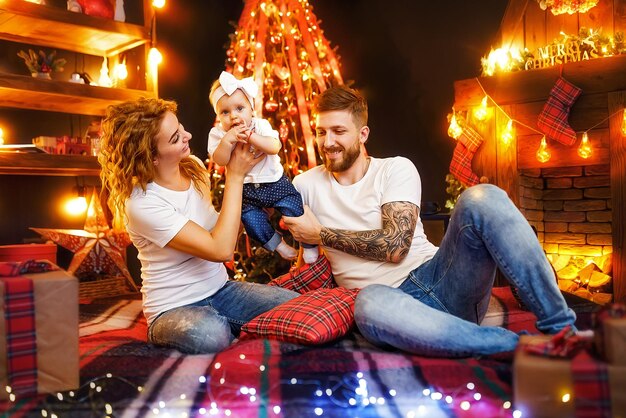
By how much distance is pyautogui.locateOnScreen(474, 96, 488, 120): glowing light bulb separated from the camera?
363 centimetres

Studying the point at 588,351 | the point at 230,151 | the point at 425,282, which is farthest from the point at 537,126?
the point at 588,351

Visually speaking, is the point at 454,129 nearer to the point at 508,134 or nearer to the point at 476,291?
the point at 508,134

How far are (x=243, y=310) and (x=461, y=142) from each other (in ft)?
7.02

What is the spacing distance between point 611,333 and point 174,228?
1.26 m

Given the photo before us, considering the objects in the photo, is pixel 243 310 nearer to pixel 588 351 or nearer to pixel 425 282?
pixel 425 282

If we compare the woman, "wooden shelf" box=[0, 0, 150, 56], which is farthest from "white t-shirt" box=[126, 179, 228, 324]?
"wooden shelf" box=[0, 0, 150, 56]

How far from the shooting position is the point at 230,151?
2.18 meters

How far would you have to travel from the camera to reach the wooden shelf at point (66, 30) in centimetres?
341

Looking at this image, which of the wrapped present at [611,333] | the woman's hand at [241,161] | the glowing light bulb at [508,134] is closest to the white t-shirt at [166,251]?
the woman's hand at [241,161]

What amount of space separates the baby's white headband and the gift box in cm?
134

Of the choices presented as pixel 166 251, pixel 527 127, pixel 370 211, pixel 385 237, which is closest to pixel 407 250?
pixel 385 237

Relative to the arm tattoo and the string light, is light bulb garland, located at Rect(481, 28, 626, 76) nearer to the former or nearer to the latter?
Answer: the string light

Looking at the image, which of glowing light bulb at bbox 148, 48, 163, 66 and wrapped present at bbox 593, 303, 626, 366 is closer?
wrapped present at bbox 593, 303, 626, 366

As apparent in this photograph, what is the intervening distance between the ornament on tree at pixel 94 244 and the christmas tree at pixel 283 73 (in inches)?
26.8
